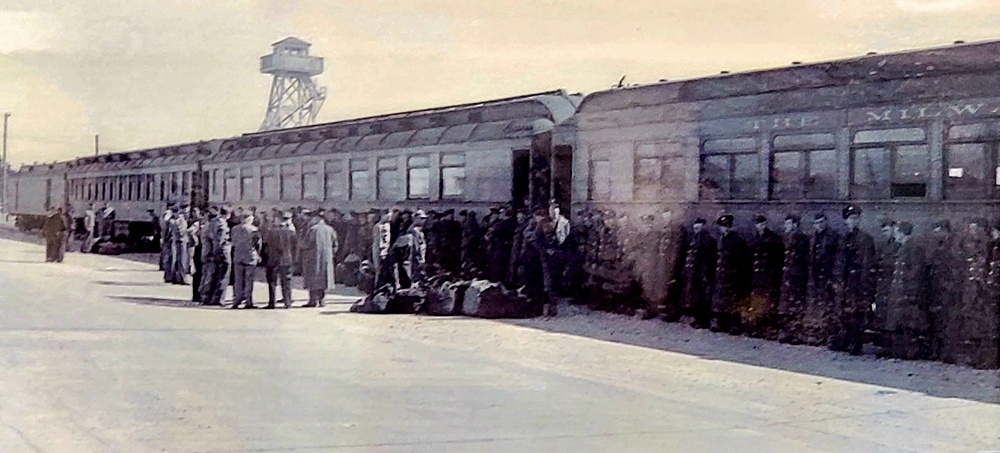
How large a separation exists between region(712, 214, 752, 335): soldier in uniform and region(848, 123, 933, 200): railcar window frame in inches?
30.9

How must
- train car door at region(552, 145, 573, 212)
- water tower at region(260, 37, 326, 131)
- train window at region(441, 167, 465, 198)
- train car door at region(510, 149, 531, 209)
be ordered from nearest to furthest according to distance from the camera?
water tower at region(260, 37, 326, 131), train window at region(441, 167, 465, 198), train car door at region(552, 145, 573, 212), train car door at region(510, 149, 531, 209)

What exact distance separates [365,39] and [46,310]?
1.85 m

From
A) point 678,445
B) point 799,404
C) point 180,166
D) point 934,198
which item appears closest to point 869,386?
point 799,404

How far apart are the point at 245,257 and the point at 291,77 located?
10.7ft

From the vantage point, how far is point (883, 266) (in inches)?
218

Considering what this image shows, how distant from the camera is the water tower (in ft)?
14.0

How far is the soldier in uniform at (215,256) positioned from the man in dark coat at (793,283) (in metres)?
3.25

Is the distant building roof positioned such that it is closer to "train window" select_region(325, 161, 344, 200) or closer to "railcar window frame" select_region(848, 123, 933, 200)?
A: "train window" select_region(325, 161, 344, 200)

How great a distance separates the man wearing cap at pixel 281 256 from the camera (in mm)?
6766

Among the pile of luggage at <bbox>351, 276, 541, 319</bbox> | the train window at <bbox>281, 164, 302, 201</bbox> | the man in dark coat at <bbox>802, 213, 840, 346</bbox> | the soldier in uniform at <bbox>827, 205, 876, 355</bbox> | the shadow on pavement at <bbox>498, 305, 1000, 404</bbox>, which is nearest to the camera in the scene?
the shadow on pavement at <bbox>498, 305, 1000, 404</bbox>

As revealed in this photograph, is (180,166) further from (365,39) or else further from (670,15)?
(670,15)

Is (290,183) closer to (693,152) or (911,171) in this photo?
(693,152)

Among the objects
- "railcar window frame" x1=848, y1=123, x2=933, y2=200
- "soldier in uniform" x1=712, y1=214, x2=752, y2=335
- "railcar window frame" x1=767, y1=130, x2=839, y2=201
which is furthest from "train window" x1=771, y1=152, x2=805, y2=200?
"soldier in uniform" x1=712, y1=214, x2=752, y2=335

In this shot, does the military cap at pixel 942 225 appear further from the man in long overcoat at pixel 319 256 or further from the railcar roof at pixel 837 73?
the man in long overcoat at pixel 319 256
